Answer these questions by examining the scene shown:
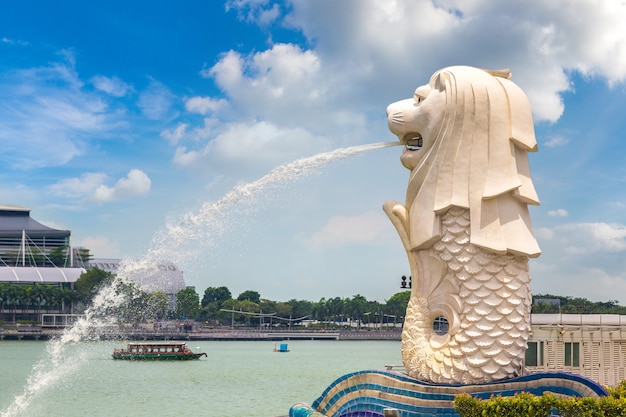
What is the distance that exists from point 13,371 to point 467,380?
35.2 m

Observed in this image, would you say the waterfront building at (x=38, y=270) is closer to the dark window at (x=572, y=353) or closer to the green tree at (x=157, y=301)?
the green tree at (x=157, y=301)

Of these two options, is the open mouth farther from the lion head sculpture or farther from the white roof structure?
Result: the white roof structure

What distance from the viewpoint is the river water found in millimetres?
26719

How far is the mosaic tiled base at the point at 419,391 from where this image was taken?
13.4 meters

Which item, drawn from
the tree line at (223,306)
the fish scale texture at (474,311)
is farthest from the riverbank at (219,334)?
A: the fish scale texture at (474,311)

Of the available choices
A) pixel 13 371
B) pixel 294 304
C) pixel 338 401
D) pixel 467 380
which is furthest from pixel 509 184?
pixel 294 304

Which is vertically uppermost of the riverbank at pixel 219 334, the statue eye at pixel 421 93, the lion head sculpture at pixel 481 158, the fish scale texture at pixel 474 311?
the statue eye at pixel 421 93

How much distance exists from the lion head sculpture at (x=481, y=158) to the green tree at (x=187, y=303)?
85171 mm

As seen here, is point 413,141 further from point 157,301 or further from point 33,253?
point 33,253

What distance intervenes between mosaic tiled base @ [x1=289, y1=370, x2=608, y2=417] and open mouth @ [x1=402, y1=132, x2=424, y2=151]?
399cm

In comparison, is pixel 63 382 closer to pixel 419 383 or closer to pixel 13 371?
pixel 13 371

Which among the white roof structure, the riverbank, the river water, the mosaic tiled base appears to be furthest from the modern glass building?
the mosaic tiled base

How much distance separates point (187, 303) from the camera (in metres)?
99.6

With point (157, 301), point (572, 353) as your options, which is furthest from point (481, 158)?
point (157, 301)
